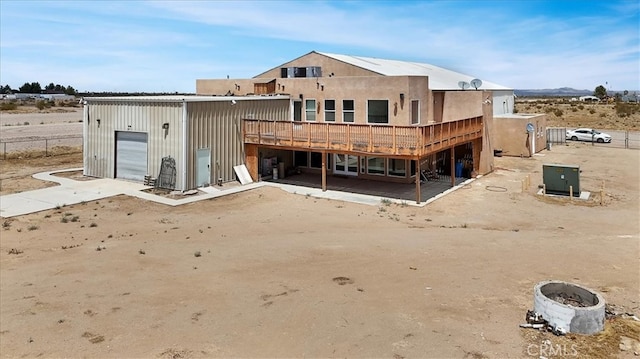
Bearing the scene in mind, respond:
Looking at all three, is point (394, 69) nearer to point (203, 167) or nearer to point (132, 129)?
point (203, 167)

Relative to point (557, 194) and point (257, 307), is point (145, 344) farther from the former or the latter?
point (557, 194)

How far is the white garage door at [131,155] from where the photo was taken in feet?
72.6

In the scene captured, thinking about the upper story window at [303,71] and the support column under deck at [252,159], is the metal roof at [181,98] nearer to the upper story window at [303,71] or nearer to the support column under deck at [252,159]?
the support column under deck at [252,159]

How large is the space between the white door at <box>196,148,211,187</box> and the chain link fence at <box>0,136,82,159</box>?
17.3m

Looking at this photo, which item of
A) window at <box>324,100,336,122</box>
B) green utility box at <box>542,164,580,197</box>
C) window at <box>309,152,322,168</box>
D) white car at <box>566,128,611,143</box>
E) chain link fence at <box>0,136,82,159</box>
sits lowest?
green utility box at <box>542,164,580,197</box>

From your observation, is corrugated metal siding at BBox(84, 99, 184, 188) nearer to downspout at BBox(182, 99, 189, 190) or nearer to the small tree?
downspout at BBox(182, 99, 189, 190)

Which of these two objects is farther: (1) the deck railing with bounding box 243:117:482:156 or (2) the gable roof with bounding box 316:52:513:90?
(2) the gable roof with bounding box 316:52:513:90

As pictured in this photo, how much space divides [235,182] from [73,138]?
87.0 ft

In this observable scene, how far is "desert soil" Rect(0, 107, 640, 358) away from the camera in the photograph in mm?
7395

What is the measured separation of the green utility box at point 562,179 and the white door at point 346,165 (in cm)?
883

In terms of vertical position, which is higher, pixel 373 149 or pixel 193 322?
pixel 373 149

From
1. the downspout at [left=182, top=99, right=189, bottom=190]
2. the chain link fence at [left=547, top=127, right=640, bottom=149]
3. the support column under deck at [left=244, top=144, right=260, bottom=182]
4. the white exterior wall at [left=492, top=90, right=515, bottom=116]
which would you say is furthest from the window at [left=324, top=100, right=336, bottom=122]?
the chain link fence at [left=547, top=127, right=640, bottom=149]

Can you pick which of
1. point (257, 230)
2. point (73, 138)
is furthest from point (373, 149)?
point (73, 138)

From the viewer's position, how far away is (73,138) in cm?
4178
